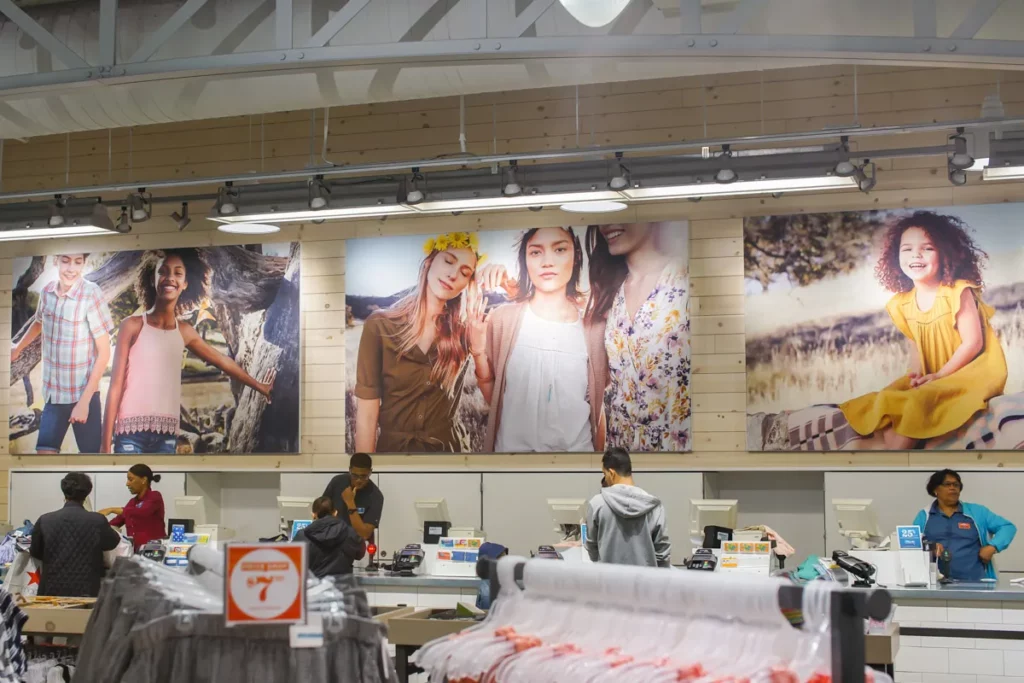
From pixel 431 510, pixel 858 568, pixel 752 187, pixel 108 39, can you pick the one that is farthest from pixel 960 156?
pixel 108 39

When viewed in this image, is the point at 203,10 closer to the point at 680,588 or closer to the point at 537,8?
the point at 537,8

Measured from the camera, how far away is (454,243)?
9.45m

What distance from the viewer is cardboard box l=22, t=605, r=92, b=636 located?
5344mm

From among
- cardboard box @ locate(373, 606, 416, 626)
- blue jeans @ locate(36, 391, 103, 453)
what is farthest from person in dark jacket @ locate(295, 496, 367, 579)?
blue jeans @ locate(36, 391, 103, 453)

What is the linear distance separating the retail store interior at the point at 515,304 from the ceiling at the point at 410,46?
21mm

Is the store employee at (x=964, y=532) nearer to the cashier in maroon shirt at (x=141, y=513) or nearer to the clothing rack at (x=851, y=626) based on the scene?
the clothing rack at (x=851, y=626)

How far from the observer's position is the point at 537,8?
205 inches

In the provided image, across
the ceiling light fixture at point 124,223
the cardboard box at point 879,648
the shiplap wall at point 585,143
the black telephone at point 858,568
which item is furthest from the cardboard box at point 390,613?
the ceiling light fixture at point 124,223

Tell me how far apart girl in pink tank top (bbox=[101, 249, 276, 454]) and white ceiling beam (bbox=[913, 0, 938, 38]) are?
22.4 feet

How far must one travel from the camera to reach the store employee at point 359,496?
781 centimetres

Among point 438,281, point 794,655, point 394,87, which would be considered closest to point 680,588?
point 794,655

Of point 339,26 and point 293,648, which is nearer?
point 293,648

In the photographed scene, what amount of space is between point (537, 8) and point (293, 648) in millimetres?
3359

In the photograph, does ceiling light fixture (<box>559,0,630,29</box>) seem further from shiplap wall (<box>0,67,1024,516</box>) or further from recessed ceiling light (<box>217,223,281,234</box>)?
shiplap wall (<box>0,67,1024,516</box>)
